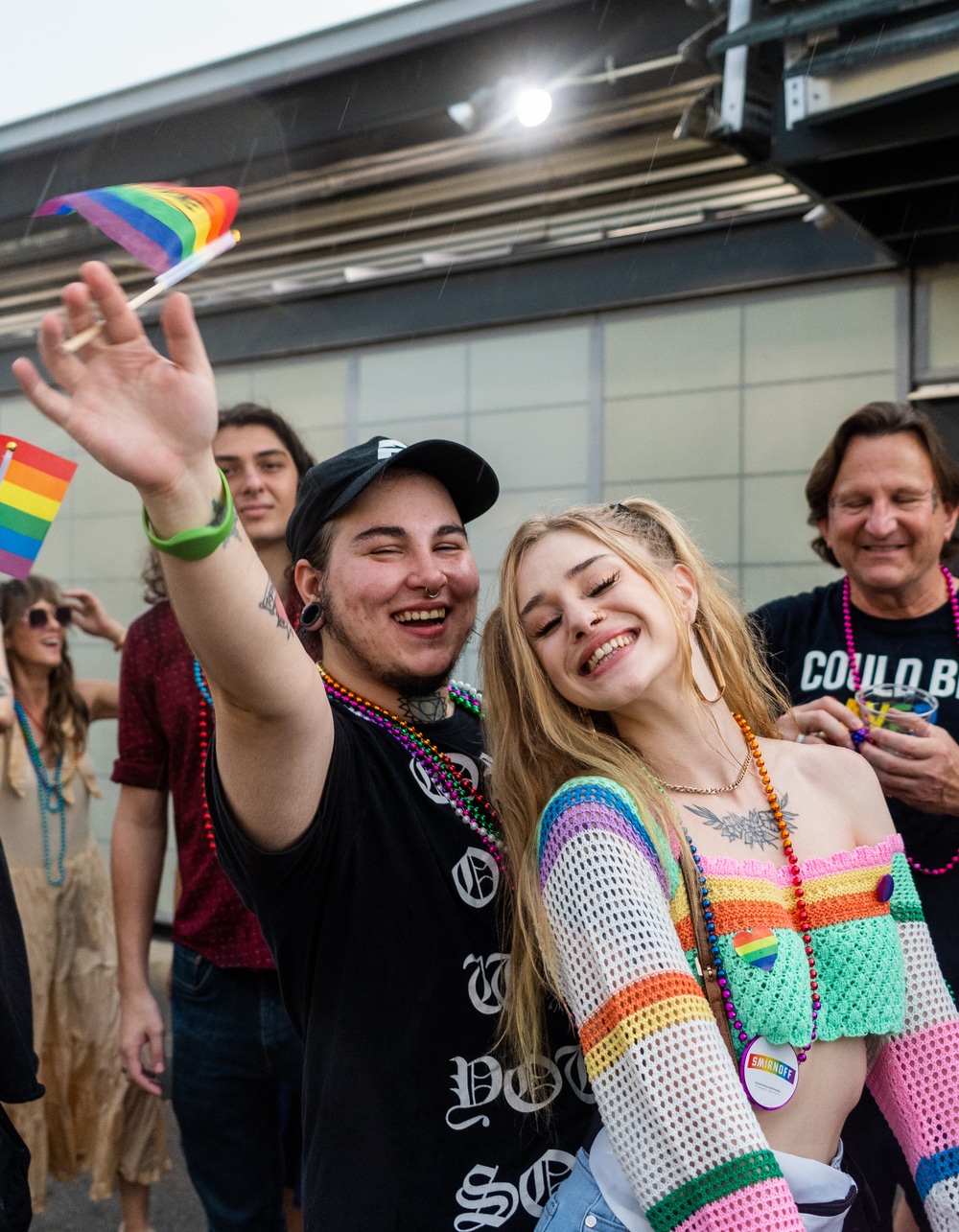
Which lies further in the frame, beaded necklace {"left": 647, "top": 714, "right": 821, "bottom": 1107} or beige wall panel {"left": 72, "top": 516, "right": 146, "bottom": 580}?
beige wall panel {"left": 72, "top": 516, "right": 146, "bottom": 580}

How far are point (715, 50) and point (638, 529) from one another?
7.17 ft

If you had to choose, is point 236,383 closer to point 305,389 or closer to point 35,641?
point 305,389

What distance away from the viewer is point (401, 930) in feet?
4.79

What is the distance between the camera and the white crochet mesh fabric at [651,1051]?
118cm

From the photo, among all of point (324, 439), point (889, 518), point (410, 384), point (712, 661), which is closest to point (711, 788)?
point (712, 661)

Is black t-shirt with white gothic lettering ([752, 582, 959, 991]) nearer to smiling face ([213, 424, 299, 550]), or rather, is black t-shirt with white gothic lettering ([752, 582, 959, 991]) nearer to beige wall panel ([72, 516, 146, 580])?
smiling face ([213, 424, 299, 550])

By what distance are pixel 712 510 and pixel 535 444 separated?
3.05 feet

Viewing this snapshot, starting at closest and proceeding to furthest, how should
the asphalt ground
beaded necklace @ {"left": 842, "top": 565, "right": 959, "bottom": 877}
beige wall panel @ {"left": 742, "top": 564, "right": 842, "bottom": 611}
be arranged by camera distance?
beaded necklace @ {"left": 842, "top": 565, "right": 959, "bottom": 877}
the asphalt ground
beige wall panel @ {"left": 742, "top": 564, "right": 842, "bottom": 611}

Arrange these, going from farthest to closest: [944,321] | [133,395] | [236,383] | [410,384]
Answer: [236,383], [410,384], [944,321], [133,395]

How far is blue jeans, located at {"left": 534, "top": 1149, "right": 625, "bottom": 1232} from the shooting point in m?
Answer: 1.33

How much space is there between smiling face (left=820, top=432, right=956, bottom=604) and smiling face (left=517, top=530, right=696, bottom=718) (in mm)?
1131

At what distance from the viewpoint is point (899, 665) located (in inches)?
101

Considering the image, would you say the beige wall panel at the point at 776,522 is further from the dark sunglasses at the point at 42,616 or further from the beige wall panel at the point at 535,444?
the dark sunglasses at the point at 42,616

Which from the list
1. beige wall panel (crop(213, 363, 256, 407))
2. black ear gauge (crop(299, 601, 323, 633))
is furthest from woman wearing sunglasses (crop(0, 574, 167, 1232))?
beige wall panel (crop(213, 363, 256, 407))
